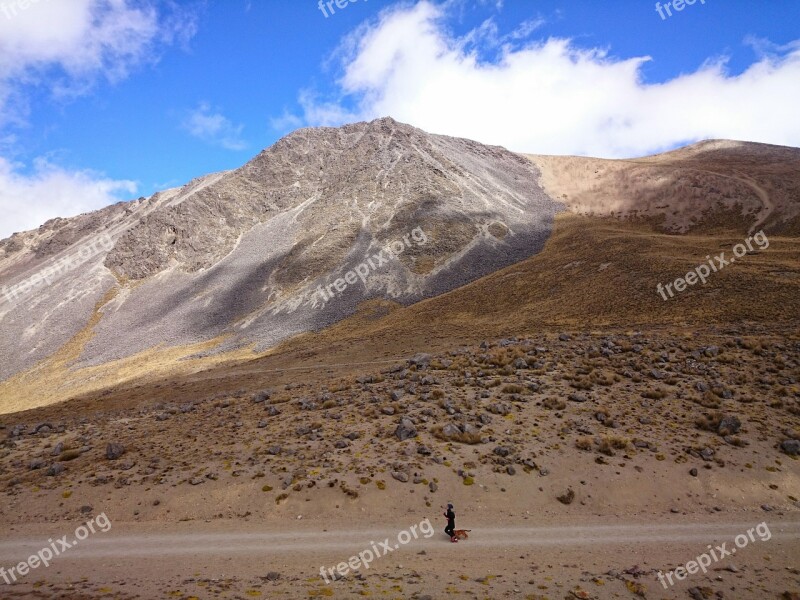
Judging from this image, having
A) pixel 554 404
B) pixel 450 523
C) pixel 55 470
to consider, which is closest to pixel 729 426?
pixel 554 404

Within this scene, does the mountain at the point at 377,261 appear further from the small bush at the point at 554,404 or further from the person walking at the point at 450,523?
the person walking at the point at 450,523

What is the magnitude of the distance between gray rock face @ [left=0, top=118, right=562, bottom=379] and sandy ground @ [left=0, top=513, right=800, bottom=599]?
34098mm

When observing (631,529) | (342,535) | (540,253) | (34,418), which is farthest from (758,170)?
(34,418)

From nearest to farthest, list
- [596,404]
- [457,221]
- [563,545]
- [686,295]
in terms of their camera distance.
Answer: [563,545]
[596,404]
[686,295]
[457,221]

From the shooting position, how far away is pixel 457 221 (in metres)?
67.2

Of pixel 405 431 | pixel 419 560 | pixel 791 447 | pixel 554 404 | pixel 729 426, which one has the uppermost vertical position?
pixel 405 431

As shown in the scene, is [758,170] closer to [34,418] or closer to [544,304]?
[544,304]

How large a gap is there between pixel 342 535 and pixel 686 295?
1297 inches

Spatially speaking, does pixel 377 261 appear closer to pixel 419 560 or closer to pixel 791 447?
pixel 791 447

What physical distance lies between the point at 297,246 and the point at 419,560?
6175 centimetres

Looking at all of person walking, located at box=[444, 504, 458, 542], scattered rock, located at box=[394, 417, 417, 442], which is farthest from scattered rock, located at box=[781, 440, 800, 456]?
scattered rock, located at box=[394, 417, 417, 442]

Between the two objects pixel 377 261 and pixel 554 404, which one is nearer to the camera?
pixel 554 404

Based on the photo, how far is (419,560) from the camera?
11.4 metres

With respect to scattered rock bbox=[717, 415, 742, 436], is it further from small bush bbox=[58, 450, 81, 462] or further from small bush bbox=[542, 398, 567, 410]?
small bush bbox=[58, 450, 81, 462]
